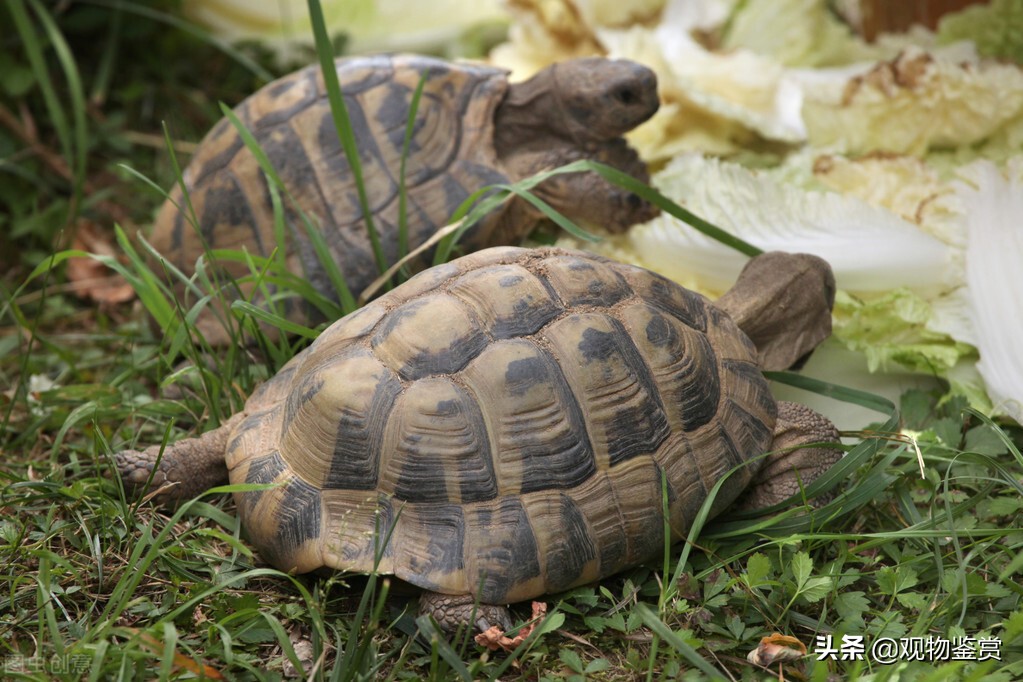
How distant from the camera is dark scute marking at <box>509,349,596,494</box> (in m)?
2.47

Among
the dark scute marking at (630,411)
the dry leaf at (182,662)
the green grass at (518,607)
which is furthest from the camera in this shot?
the dark scute marking at (630,411)

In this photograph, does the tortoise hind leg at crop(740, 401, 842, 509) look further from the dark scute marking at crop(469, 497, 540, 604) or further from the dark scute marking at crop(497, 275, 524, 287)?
the dark scute marking at crop(497, 275, 524, 287)

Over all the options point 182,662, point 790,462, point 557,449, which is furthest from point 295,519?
point 790,462

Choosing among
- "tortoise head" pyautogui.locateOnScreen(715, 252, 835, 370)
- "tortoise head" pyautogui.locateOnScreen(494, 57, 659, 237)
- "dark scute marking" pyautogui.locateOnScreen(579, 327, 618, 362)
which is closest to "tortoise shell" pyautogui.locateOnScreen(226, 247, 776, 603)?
"dark scute marking" pyautogui.locateOnScreen(579, 327, 618, 362)

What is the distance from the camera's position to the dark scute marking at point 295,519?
2463mm

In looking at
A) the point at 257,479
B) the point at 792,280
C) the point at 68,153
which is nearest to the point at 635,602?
the point at 257,479

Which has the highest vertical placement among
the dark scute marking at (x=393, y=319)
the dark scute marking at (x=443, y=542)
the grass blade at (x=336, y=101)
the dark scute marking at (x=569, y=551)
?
the grass blade at (x=336, y=101)

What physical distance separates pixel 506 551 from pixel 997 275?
2.18 m

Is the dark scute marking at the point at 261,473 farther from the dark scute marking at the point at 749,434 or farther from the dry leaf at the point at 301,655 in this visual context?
the dark scute marking at the point at 749,434

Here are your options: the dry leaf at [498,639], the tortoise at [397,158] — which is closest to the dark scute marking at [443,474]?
the dry leaf at [498,639]

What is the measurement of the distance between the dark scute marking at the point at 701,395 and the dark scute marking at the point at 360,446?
2.59 feet

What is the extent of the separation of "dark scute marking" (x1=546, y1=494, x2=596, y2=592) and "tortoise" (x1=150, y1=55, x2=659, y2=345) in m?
1.54

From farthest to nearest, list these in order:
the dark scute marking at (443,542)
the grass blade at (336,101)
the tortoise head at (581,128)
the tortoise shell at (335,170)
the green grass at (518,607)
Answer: the tortoise head at (581,128)
the tortoise shell at (335,170)
the grass blade at (336,101)
the dark scute marking at (443,542)
the green grass at (518,607)

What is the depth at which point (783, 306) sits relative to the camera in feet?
10.5
